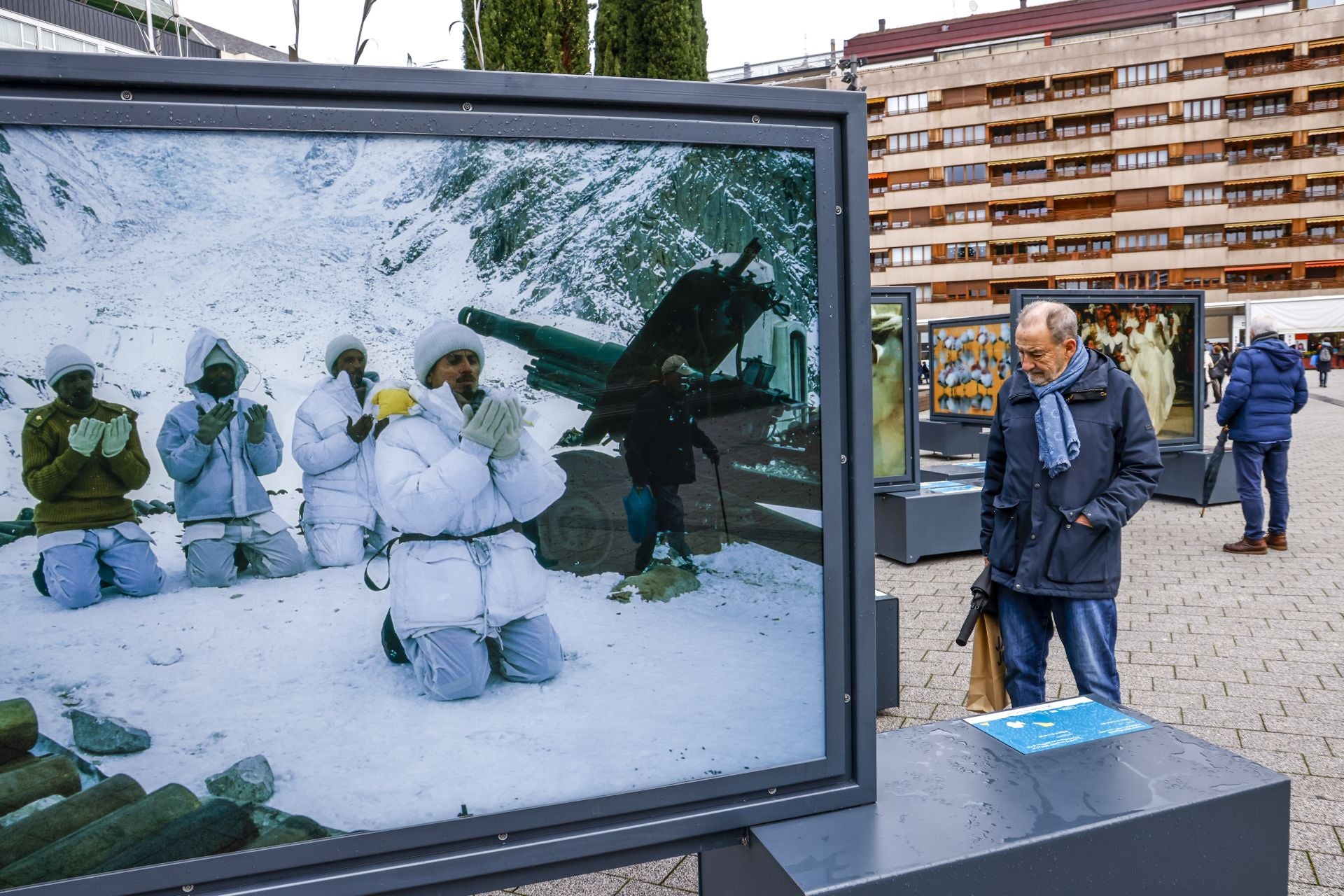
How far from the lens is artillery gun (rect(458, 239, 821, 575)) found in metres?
1.95

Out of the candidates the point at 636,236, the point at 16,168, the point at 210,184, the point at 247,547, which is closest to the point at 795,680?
the point at 636,236

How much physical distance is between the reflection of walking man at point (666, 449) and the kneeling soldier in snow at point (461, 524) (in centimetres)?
18

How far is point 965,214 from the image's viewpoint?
5981 centimetres

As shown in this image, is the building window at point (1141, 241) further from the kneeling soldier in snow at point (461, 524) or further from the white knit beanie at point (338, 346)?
the white knit beanie at point (338, 346)

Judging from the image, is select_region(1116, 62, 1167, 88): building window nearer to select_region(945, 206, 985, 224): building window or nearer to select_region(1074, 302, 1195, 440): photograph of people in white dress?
select_region(945, 206, 985, 224): building window

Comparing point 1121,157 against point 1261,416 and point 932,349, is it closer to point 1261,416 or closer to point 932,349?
point 932,349

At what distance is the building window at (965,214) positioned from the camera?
59562mm

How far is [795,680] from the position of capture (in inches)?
85.1

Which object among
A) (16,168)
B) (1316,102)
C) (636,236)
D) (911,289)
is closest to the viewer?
(16,168)

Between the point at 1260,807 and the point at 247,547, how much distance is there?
2.28 meters

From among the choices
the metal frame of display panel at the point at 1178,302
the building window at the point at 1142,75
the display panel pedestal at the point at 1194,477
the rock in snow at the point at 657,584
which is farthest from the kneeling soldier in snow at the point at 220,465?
the building window at the point at 1142,75

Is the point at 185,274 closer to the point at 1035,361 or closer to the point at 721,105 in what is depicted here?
the point at 721,105

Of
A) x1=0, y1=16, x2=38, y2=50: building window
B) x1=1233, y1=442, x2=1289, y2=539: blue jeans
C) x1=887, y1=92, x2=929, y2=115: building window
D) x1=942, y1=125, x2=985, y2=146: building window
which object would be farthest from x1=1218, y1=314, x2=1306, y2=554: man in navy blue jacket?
x1=887, y1=92, x2=929, y2=115: building window

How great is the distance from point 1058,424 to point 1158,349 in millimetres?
7925
